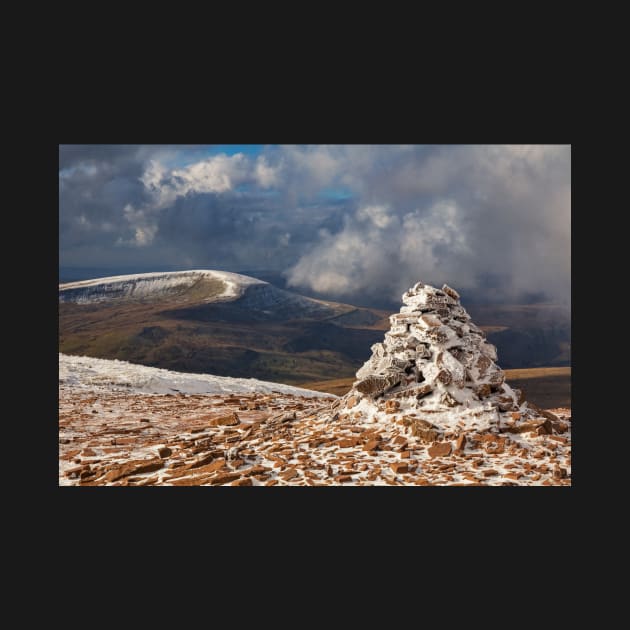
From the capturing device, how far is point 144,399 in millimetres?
13344

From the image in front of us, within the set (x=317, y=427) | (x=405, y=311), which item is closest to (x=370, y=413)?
(x=317, y=427)

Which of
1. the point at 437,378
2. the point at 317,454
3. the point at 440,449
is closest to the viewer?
the point at 440,449

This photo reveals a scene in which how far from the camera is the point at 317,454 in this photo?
280 inches

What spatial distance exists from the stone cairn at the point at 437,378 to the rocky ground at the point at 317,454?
15cm

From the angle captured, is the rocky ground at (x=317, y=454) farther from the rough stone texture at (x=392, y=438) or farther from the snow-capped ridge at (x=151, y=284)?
the snow-capped ridge at (x=151, y=284)

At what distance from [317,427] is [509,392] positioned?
3300 mm

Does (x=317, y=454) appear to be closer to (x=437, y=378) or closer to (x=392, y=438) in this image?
(x=392, y=438)

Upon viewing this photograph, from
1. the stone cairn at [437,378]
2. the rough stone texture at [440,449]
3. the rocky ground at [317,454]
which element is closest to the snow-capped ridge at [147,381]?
the rocky ground at [317,454]

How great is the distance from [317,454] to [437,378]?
231 cm

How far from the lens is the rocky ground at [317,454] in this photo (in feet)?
20.6

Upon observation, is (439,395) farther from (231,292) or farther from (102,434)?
(231,292)

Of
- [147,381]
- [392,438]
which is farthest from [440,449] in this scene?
[147,381]

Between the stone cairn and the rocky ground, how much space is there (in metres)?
0.15

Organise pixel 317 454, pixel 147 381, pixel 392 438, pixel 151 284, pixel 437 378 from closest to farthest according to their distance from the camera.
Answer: pixel 317 454 → pixel 392 438 → pixel 437 378 → pixel 147 381 → pixel 151 284
